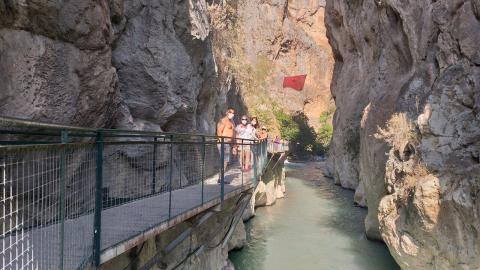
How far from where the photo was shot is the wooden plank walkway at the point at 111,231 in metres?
3.25

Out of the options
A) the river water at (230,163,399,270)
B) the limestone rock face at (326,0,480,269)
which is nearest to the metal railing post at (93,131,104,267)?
the limestone rock face at (326,0,480,269)

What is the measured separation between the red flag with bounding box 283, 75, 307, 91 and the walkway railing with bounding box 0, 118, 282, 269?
50667mm

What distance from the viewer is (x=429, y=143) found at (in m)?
9.36

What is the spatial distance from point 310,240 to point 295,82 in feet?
148

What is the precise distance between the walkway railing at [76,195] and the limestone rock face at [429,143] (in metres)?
4.69

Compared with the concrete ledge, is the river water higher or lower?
lower

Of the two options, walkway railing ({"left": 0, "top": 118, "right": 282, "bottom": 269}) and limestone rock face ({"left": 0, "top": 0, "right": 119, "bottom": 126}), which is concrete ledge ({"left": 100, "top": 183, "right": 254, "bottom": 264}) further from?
limestone rock face ({"left": 0, "top": 0, "right": 119, "bottom": 126})

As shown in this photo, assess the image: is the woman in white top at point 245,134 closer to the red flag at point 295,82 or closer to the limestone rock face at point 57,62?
the limestone rock face at point 57,62

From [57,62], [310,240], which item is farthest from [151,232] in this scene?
[310,240]

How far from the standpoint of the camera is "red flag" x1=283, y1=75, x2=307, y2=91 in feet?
190

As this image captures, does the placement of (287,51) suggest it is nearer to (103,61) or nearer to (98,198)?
(103,61)

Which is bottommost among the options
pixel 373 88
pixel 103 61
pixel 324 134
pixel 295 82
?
pixel 324 134

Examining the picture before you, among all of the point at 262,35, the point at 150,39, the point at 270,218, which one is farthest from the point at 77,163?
the point at 262,35

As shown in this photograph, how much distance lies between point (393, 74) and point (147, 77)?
39.8ft
